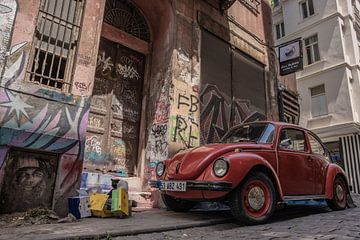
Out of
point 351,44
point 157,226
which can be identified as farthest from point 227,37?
point 351,44

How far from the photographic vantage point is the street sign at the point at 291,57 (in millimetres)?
12383

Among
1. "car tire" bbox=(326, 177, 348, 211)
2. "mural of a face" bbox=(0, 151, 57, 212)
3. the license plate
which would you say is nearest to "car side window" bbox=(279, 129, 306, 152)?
"car tire" bbox=(326, 177, 348, 211)

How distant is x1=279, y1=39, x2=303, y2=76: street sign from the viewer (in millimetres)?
12383

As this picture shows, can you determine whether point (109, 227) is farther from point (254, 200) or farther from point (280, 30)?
point (280, 30)

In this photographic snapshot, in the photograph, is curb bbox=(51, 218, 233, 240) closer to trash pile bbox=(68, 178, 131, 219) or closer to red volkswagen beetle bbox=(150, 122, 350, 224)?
red volkswagen beetle bbox=(150, 122, 350, 224)

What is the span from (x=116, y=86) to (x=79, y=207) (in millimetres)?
4099

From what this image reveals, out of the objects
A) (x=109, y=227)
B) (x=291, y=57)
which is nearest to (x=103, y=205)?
(x=109, y=227)

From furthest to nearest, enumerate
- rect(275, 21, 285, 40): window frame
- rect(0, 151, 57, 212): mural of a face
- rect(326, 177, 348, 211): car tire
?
rect(275, 21, 285, 40): window frame
rect(326, 177, 348, 211): car tire
rect(0, 151, 57, 212): mural of a face

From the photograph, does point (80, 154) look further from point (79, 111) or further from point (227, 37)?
point (227, 37)

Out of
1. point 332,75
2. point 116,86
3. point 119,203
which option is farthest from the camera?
point 332,75

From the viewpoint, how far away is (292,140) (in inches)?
238

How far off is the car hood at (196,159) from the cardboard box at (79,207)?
1.57m

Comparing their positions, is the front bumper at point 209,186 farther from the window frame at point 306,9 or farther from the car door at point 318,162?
the window frame at point 306,9

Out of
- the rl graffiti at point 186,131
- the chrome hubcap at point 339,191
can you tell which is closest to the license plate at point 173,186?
→ the rl graffiti at point 186,131
